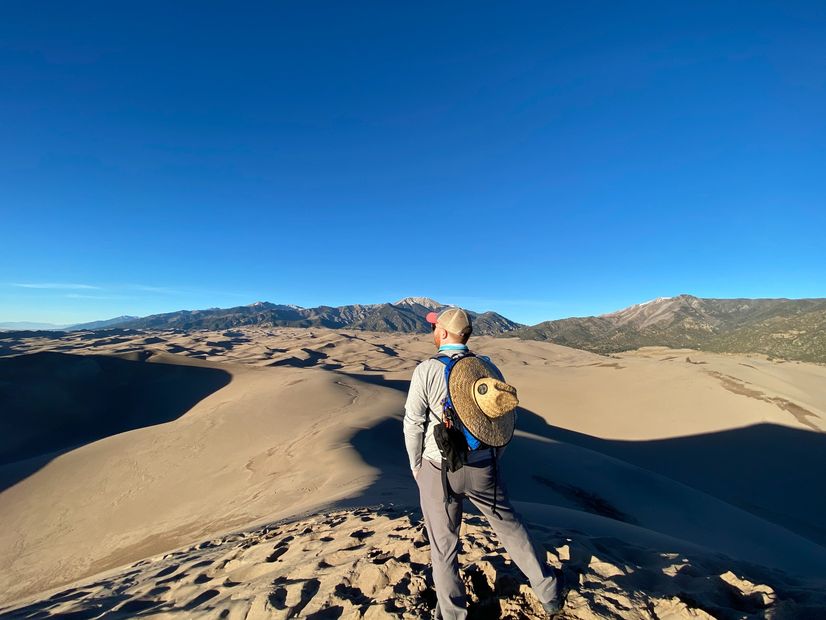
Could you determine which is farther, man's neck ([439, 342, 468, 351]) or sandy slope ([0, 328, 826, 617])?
sandy slope ([0, 328, 826, 617])

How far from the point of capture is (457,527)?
7.77ft

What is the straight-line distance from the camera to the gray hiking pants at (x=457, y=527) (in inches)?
91.7

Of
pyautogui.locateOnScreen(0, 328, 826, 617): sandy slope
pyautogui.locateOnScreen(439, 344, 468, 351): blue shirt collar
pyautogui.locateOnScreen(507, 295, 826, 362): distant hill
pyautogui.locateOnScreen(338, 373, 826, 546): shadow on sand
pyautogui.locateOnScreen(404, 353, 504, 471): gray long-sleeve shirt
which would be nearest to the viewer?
pyautogui.locateOnScreen(404, 353, 504, 471): gray long-sleeve shirt

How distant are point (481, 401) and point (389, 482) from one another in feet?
20.8

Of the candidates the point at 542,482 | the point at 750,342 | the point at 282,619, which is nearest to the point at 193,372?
the point at 542,482

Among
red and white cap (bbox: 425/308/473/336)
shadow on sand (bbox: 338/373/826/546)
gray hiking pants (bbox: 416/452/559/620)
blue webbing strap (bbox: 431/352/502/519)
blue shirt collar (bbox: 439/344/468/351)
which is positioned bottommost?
shadow on sand (bbox: 338/373/826/546)

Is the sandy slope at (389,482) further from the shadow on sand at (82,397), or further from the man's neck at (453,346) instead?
the man's neck at (453,346)

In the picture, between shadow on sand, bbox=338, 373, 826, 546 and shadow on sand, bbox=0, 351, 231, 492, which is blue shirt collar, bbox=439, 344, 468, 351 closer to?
shadow on sand, bbox=338, 373, 826, 546

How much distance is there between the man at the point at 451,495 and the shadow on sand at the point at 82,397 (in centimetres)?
2009

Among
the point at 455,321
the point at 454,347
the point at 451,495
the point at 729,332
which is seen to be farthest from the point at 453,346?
the point at 729,332

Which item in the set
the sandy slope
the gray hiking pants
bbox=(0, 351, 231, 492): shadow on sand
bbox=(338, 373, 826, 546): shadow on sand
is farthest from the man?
bbox=(0, 351, 231, 492): shadow on sand

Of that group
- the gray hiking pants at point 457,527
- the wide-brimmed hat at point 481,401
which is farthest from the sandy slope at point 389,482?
the wide-brimmed hat at point 481,401

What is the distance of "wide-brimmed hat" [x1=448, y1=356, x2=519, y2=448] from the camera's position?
226cm

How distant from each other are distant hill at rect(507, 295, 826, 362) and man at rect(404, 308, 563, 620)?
85978 millimetres
